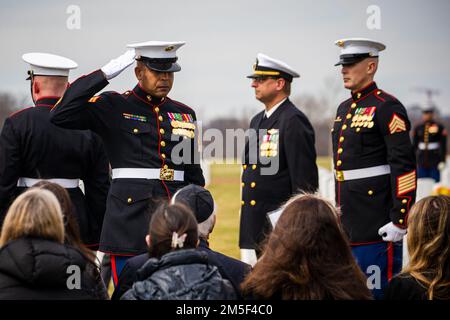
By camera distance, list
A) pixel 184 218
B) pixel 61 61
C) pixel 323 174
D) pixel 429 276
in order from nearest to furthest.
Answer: pixel 184 218, pixel 429 276, pixel 61 61, pixel 323 174

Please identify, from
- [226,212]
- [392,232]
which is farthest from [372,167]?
[226,212]

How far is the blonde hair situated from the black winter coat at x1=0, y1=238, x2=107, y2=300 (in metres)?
0.05

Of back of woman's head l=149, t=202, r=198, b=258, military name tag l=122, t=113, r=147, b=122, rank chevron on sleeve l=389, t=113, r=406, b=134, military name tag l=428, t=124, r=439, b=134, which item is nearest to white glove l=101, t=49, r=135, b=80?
military name tag l=122, t=113, r=147, b=122

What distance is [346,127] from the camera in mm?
5969

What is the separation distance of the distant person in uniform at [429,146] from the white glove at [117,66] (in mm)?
14094

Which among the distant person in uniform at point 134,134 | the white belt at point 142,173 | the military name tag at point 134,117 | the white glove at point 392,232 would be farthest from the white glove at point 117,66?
the white glove at point 392,232

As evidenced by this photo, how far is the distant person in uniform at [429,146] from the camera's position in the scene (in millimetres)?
18297

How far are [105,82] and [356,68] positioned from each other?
208 centimetres

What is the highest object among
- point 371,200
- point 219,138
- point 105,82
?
point 105,82

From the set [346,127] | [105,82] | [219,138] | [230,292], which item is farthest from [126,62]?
[230,292]

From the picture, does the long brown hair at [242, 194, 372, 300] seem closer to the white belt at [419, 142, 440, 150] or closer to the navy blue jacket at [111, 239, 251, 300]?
the navy blue jacket at [111, 239, 251, 300]

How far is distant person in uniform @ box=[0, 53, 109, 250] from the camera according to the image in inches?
206
